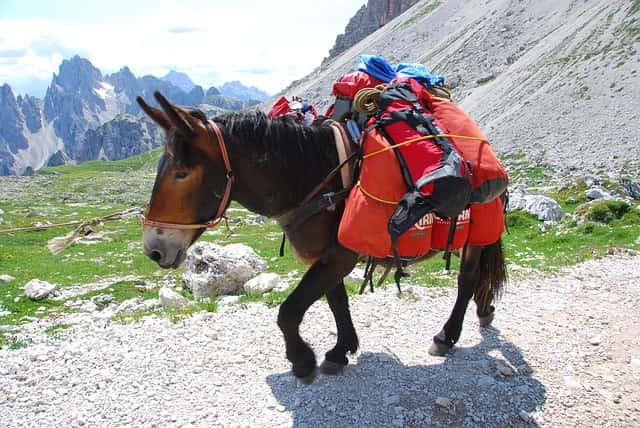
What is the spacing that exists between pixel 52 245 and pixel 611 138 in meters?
28.9

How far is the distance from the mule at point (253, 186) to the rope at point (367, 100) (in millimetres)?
376

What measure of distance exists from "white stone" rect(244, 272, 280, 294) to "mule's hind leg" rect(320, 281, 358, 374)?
134 inches

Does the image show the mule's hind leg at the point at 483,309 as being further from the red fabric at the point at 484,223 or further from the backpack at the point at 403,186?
the backpack at the point at 403,186

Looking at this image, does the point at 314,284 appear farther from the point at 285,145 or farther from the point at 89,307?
the point at 89,307

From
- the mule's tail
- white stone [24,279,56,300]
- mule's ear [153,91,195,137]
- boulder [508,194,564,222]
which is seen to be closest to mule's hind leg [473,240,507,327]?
the mule's tail

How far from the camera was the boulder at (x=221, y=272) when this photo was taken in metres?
9.02

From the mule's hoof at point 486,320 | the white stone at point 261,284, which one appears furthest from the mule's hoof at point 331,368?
the white stone at point 261,284

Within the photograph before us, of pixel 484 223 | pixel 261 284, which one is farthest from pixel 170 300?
pixel 484 223

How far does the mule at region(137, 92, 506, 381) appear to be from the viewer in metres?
3.64

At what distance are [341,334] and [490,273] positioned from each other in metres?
1.95

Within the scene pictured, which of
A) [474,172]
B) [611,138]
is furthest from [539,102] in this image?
[474,172]

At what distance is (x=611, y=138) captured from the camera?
26094 millimetres

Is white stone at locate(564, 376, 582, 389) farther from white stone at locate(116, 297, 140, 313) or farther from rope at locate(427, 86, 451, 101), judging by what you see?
white stone at locate(116, 297, 140, 313)

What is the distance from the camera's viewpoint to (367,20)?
421 feet
